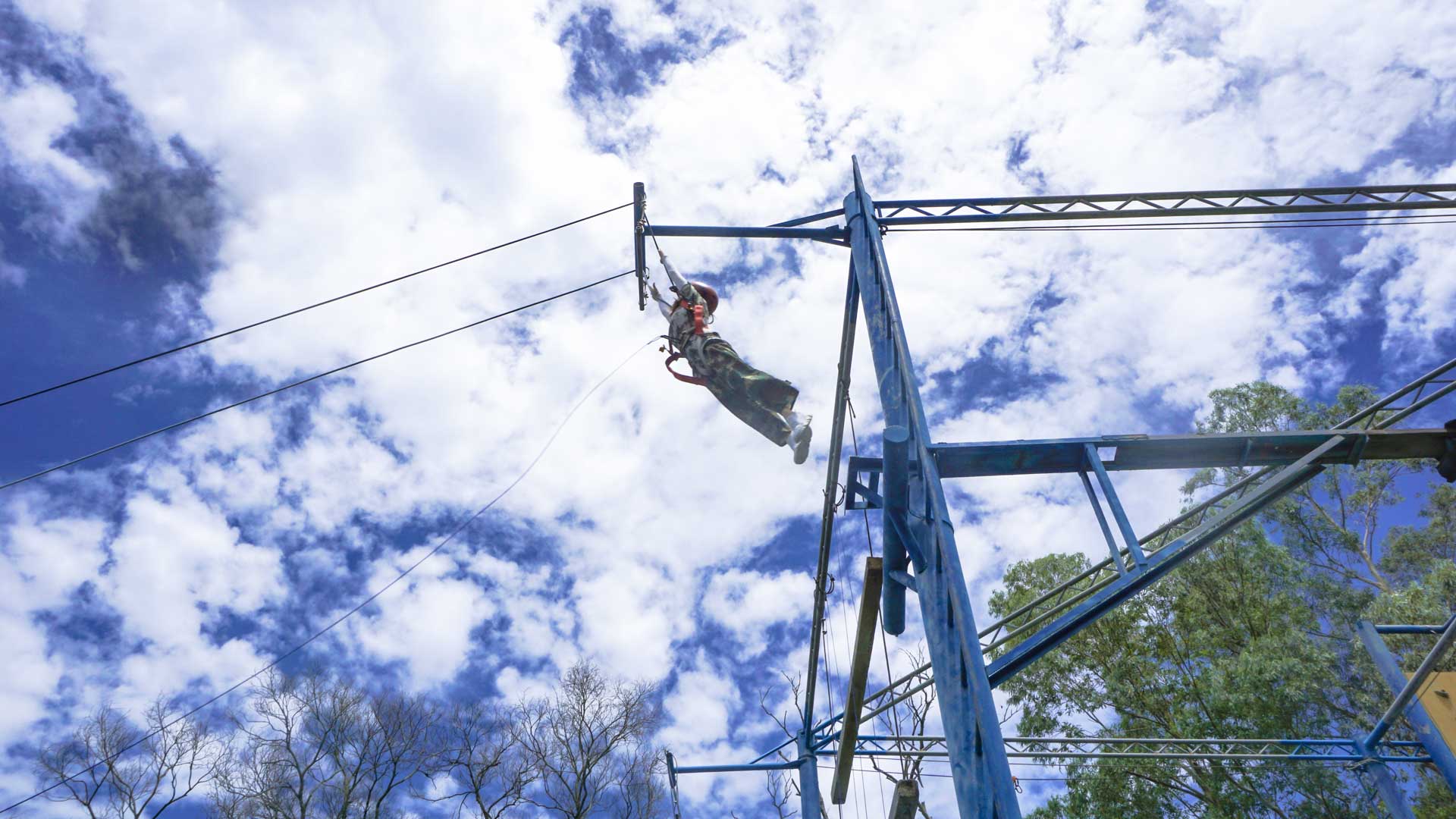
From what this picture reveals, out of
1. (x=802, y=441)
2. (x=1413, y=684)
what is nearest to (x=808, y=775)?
(x=802, y=441)

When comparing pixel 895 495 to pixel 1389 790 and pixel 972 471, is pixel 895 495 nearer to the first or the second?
pixel 972 471

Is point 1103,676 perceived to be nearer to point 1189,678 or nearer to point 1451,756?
point 1189,678

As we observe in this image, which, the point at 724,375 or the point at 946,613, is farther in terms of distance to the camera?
the point at 724,375

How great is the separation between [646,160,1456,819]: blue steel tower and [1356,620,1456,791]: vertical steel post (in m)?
0.13

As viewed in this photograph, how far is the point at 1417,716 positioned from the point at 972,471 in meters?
10.0

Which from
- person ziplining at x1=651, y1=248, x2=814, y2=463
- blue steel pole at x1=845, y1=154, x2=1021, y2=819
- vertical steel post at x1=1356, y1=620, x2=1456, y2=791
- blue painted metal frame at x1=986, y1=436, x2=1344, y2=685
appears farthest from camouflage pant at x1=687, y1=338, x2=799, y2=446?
vertical steel post at x1=1356, y1=620, x2=1456, y2=791

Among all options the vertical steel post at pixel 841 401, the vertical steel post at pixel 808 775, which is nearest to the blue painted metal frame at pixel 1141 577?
the vertical steel post at pixel 841 401

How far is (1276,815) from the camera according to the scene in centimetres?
1670

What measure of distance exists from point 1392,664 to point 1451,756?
4.24ft

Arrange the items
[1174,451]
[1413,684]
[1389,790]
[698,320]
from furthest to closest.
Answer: [1389,790], [1413,684], [698,320], [1174,451]

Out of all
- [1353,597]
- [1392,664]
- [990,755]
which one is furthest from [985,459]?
[1353,597]

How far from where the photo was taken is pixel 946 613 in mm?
6004

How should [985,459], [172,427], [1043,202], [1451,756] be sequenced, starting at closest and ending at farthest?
1. [985,459]
2. [172,427]
3. [1043,202]
4. [1451,756]

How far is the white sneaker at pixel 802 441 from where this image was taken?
8961mm
